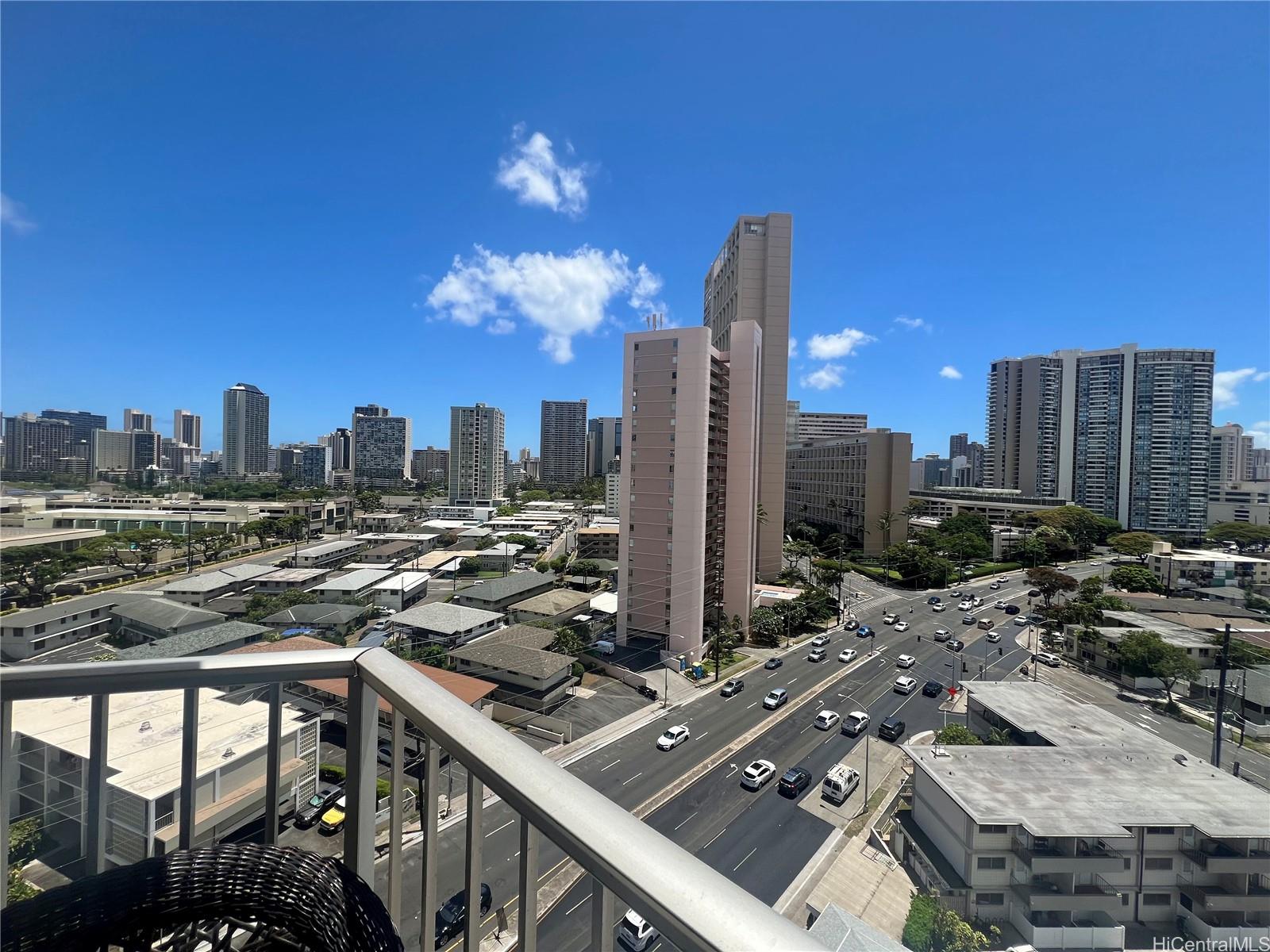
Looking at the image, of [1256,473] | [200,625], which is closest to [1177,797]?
[200,625]

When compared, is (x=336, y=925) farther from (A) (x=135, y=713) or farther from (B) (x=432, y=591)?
(B) (x=432, y=591)

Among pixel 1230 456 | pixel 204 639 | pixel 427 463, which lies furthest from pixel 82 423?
pixel 1230 456

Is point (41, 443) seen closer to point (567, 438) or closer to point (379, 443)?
point (379, 443)

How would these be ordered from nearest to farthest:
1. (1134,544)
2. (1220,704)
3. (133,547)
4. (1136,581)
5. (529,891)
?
(529,891)
(1220,704)
(133,547)
(1136,581)
(1134,544)

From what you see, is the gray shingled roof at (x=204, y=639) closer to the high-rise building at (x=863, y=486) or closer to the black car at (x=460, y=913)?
the black car at (x=460, y=913)

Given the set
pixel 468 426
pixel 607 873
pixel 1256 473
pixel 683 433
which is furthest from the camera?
pixel 1256 473

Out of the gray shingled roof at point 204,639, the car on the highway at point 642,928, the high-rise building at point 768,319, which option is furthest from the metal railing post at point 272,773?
the high-rise building at point 768,319
